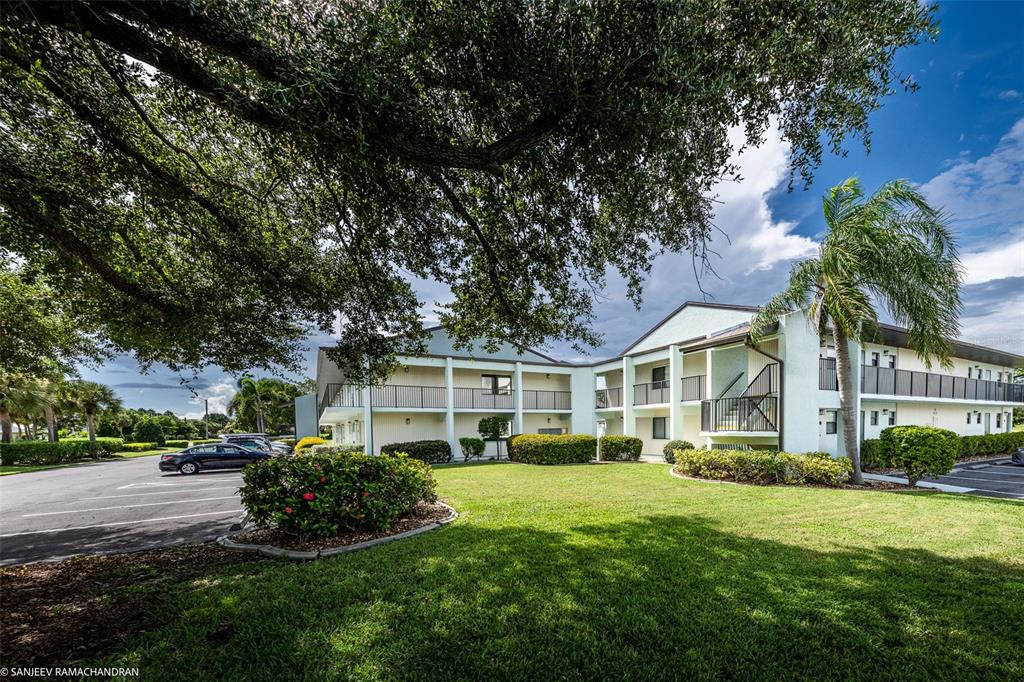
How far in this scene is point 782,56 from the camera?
3686mm

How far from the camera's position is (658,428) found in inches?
882

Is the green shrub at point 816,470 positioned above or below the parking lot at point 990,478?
above

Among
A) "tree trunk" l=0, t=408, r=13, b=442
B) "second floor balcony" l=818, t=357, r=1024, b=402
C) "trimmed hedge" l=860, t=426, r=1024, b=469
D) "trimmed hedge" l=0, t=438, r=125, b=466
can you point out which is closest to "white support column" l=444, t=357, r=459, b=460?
"second floor balcony" l=818, t=357, r=1024, b=402

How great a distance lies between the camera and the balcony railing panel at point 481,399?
22.1 metres

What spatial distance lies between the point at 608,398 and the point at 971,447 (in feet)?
54.4

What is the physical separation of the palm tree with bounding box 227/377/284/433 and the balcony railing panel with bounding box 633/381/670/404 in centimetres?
4732

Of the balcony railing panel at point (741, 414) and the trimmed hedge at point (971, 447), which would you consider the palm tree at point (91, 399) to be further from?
the trimmed hedge at point (971, 447)

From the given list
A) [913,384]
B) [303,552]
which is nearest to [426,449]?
[303,552]

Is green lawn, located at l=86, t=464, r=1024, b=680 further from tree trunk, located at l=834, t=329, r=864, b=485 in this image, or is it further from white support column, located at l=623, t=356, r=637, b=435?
white support column, located at l=623, t=356, r=637, b=435

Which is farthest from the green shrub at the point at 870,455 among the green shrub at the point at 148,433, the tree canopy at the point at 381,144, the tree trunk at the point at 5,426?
the green shrub at the point at 148,433

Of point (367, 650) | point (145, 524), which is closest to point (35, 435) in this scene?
point (145, 524)

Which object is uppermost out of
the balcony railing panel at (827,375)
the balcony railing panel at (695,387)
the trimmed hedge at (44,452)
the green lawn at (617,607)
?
the balcony railing panel at (827,375)

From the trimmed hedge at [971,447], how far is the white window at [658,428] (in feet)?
26.6

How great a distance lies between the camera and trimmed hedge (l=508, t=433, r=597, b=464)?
18.8 meters
